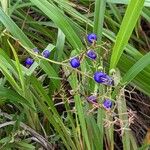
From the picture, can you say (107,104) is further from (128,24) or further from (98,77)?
(128,24)

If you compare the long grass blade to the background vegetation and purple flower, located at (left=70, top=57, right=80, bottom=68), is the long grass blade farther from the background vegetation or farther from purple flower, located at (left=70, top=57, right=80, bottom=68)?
purple flower, located at (left=70, top=57, right=80, bottom=68)

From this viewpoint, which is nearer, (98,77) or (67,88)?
(98,77)

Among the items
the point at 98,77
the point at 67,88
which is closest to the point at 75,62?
the point at 98,77

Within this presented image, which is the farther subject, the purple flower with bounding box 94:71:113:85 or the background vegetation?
the background vegetation

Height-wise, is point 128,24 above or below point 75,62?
above

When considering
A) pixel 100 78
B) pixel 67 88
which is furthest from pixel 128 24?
pixel 67 88

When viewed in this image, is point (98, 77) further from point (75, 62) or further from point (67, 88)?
point (67, 88)

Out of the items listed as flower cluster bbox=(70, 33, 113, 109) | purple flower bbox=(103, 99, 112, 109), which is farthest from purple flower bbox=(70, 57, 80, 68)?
purple flower bbox=(103, 99, 112, 109)

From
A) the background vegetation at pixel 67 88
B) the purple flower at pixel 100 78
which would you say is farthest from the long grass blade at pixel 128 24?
the purple flower at pixel 100 78

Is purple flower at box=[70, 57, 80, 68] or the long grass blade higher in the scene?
the long grass blade

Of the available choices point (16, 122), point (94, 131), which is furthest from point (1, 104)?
point (94, 131)

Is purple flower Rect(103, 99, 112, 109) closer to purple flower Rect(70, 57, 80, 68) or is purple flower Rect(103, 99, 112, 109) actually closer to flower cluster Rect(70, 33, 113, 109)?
flower cluster Rect(70, 33, 113, 109)

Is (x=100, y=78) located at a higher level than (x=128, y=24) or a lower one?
lower

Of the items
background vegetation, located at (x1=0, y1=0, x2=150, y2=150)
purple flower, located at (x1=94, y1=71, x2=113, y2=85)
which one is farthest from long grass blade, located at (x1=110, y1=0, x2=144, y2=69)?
purple flower, located at (x1=94, y1=71, x2=113, y2=85)
